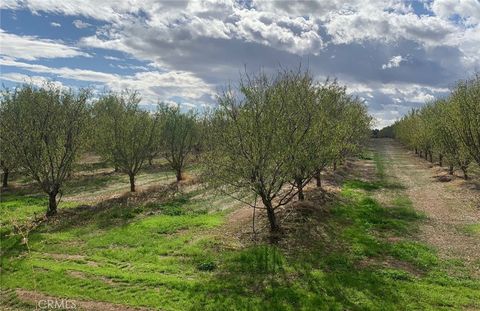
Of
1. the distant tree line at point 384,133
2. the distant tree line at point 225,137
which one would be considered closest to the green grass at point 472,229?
the distant tree line at point 225,137

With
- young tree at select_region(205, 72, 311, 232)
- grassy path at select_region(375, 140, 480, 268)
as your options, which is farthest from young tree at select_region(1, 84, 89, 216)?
grassy path at select_region(375, 140, 480, 268)

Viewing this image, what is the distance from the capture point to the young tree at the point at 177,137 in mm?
49094

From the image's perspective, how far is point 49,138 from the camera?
32.2 meters

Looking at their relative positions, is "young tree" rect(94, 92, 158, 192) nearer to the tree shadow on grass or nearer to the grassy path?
the tree shadow on grass

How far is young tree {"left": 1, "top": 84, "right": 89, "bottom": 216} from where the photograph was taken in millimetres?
31344

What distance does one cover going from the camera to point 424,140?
70750 millimetres

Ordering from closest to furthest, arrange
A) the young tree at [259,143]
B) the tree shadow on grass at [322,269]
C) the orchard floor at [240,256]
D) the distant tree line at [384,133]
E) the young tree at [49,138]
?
the tree shadow on grass at [322,269] < the orchard floor at [240,256] < the young tree at [259,143] < the young tree at [49,138] < the distant tree line at [384,133]

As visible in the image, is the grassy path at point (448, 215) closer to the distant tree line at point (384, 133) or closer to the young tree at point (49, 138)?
the young tree at point (49, 138)

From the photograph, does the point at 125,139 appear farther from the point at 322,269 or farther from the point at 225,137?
the point at 322,269

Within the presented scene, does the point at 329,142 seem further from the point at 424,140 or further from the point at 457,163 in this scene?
the point at 424,140

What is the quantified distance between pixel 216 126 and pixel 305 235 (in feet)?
30.5

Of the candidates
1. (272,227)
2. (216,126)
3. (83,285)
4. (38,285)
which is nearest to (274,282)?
(272,227)

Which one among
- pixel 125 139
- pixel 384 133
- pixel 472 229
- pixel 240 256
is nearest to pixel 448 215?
pixel 472 229

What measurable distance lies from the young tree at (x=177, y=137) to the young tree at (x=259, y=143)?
23579 millimetres
